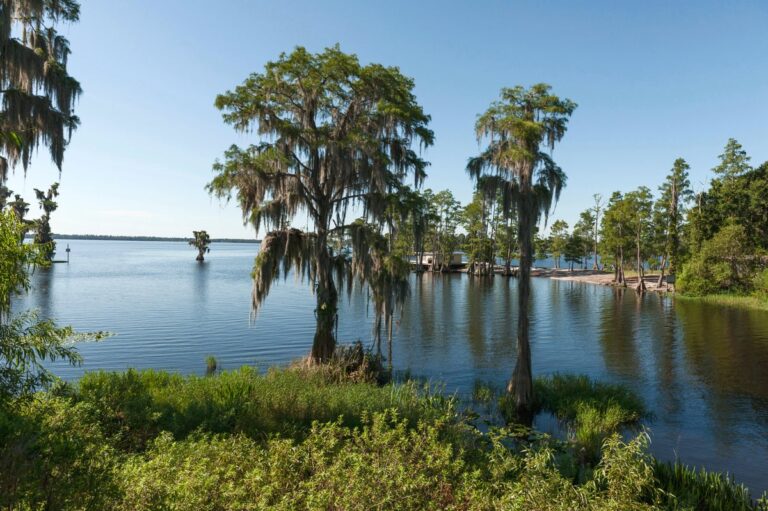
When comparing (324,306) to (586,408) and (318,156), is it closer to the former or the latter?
(318,156)

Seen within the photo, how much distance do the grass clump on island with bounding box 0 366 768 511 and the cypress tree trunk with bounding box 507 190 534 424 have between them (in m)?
1.81

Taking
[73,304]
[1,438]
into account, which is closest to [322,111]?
[1,438]

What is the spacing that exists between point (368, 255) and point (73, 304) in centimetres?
3439

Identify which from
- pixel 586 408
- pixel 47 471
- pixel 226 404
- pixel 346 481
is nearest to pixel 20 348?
pixel 47 471

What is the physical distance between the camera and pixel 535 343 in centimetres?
2827

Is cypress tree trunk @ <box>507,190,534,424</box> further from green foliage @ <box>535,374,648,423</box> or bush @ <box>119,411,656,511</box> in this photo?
bush @ <box>119,411,656,511</box>

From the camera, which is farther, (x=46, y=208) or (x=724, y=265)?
(x=46, y=208)

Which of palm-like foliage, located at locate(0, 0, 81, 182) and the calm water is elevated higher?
palm-like foliage, located at locate(0, 0, 81, 182)

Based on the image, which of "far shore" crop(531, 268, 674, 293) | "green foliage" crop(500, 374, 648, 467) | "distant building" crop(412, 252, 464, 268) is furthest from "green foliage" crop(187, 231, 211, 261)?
"green foliage" crop(500, 374, 648, 467)

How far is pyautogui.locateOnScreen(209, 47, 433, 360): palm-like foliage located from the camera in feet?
53.0

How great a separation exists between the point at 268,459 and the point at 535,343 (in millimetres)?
24123

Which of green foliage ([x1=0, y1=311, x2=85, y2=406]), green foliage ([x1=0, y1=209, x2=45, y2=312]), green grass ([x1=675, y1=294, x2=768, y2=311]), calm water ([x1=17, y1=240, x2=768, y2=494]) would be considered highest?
green foliage ([x1=0, y1=209, x2=45, y2=312])

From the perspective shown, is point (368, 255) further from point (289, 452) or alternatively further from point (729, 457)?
point (729, 457)

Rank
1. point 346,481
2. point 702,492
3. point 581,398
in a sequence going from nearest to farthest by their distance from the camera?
point 346,481 → point 702,492 → point 581,398
